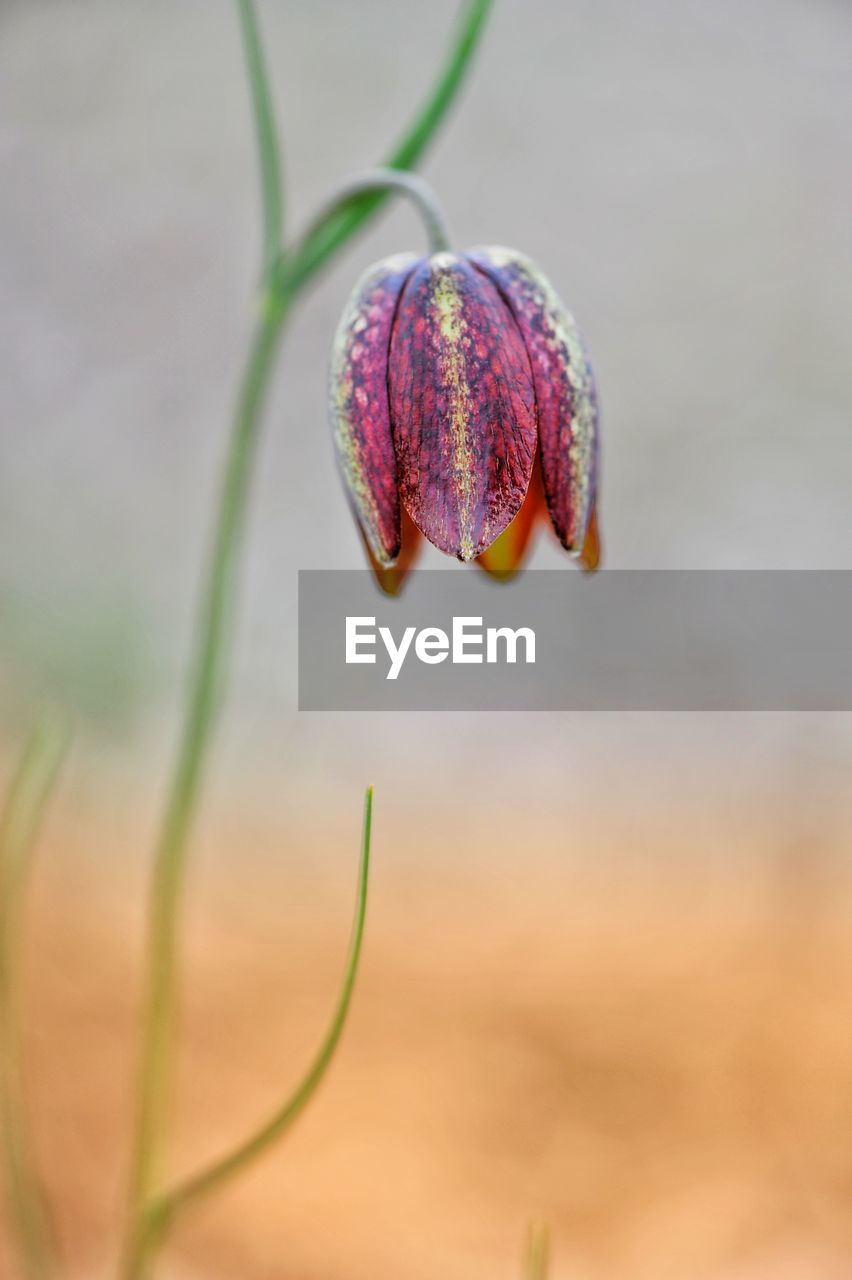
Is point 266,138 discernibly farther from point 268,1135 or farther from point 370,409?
point 268,1135

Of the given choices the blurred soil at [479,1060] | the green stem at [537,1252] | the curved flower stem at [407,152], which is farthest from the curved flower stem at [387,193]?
the blurred soil at [479,1060]

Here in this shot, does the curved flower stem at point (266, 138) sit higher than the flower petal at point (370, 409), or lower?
higher

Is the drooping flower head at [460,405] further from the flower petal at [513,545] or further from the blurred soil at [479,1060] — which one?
the blurred soil at [479,1060]

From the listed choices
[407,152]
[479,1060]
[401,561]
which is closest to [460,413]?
[401,561]

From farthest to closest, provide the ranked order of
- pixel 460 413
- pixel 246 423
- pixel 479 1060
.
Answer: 1. pixel 479 1060
2. pixel 246 423
3. pixel 460 413

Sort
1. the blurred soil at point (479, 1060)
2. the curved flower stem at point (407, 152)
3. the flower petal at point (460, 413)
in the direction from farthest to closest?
the blurred soil at point (479, 1060)
the curved flower stem at point (407, 152)
the flower petal at point (460, 413)

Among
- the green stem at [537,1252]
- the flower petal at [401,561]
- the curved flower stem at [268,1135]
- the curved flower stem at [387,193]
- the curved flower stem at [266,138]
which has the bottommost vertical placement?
the green stem at [537,1252]

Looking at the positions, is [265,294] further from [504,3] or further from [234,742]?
[504,3]
